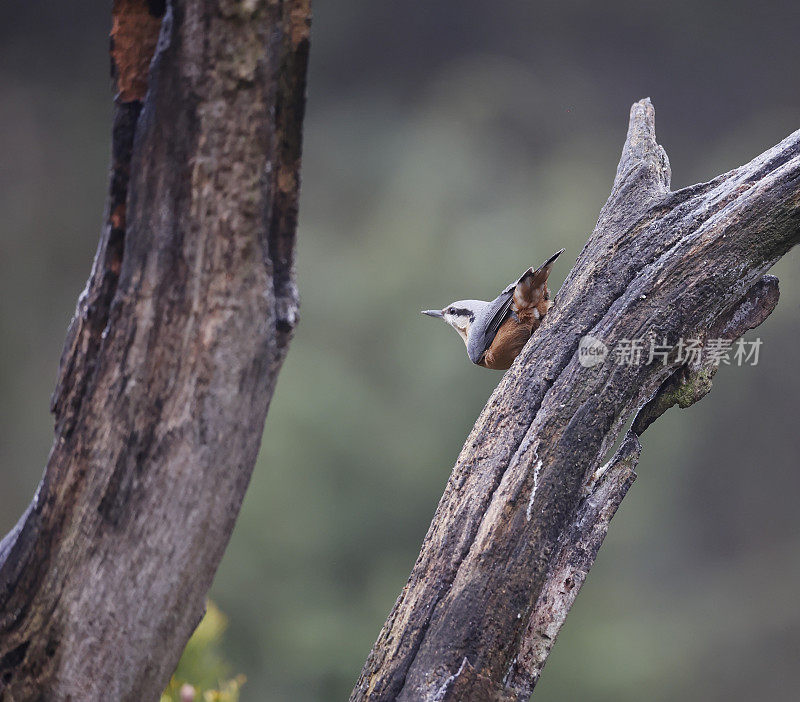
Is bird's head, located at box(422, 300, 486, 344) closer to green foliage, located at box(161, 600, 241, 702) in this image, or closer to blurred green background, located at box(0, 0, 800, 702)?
green foliage, located at box(161, 600, 241, 702)

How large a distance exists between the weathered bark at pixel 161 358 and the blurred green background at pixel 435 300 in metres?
3.97

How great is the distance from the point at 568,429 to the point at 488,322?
102cm

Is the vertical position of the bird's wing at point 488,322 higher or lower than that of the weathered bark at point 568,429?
higher

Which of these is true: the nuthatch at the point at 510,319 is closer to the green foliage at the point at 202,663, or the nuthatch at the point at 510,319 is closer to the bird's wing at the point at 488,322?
the bird's wing at the point at 488,322

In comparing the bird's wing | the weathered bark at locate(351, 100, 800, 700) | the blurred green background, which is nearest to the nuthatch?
the bird's wing

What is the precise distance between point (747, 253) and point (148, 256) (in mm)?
1493

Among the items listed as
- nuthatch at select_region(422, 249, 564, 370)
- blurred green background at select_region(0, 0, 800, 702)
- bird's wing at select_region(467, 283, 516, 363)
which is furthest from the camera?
blurred green background at select_region(0, 0, 800, 702)

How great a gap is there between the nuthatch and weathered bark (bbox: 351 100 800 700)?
1.23ft

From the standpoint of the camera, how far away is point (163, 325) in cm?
120

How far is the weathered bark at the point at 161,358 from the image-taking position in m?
1.17

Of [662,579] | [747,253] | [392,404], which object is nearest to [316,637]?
[392,404]

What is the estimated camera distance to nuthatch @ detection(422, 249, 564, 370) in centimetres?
250

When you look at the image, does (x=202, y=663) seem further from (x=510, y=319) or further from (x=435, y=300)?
(x=435, y=300)

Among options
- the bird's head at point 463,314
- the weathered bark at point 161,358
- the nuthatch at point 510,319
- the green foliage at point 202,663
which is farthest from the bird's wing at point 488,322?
the weathered bark at point 161,358
